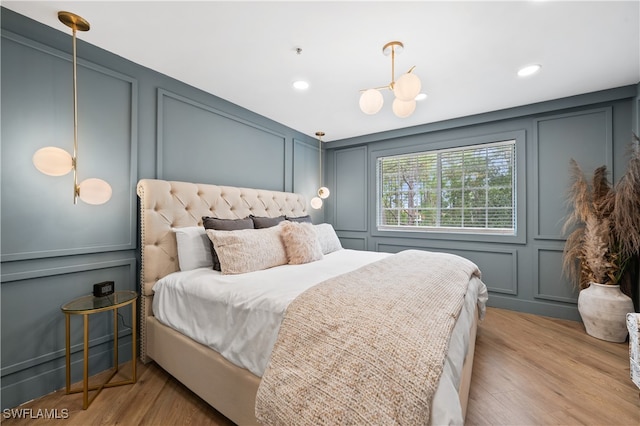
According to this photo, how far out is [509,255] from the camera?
3346 mm

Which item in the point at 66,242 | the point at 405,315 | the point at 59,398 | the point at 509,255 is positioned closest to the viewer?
the point at 405,315

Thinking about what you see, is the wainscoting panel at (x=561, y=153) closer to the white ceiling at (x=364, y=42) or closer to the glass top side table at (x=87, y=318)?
the white ceiling at (x=364, y=42)

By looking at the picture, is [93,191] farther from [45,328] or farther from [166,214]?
[45,328]

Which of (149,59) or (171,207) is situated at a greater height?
(149,59)

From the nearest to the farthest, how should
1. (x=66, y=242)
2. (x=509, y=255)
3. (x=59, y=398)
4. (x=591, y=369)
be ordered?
(x=59, y=398), (x=66, y=242), (x=591, y=369), (x=509, y=255)

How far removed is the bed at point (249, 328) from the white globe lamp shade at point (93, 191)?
0.38 m

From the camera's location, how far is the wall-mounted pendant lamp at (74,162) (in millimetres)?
1562

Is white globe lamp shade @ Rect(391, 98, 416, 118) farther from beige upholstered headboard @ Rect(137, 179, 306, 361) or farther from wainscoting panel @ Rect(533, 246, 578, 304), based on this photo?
wainscoting panel @ Rect(533, 246, 578, 304)

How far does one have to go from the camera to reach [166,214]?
88.6 inches

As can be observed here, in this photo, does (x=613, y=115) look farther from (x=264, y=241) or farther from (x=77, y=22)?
(x=77, y=22)

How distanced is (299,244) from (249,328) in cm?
107

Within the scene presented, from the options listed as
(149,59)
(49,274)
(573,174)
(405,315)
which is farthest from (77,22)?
(573,174)

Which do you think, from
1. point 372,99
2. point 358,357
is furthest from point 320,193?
point 358,357

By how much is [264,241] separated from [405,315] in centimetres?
138
